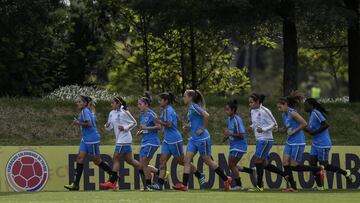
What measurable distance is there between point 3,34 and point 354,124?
476 inches

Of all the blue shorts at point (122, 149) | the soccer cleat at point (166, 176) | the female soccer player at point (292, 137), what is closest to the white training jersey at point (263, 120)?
the female soccer player at point (292, 137)

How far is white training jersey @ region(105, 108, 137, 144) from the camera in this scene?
1969 centimetres

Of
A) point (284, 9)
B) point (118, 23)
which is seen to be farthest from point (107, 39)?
point (284, 9)

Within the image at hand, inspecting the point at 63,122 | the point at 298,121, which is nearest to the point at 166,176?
the point at 298,121

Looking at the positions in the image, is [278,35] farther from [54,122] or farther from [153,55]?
[54,122]

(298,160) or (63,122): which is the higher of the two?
(63,122)

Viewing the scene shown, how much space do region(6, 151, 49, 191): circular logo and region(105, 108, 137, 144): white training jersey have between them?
2.24 meters

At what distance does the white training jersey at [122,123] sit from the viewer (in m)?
19.7

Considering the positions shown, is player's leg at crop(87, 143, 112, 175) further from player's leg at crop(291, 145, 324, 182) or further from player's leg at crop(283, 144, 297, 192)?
player's leg at crop(291, 145, 324, 182)

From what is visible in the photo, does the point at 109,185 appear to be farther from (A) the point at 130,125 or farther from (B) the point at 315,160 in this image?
(B) the point at 315,160

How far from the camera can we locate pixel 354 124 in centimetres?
2903

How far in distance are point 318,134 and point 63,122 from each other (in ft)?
32.4

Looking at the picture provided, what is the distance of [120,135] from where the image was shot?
19719 mm

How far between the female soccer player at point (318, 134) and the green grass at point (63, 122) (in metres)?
5.77
